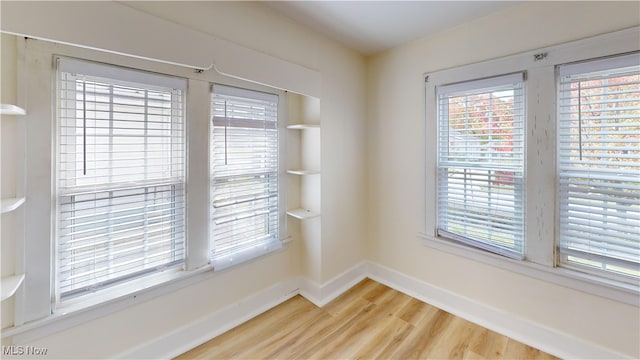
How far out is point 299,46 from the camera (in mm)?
2199

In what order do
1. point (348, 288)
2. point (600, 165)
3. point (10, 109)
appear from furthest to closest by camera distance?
point (348, 288) < point (600, 165) < point (10, 109)

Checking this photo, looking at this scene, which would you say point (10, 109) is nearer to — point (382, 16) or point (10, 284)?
point (10, 284)

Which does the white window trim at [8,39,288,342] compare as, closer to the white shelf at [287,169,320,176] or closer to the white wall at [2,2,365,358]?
the white wall at [2,2,365,358]

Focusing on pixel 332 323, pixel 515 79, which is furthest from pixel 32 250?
pixel 515 79

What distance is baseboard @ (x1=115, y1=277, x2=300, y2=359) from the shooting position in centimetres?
162

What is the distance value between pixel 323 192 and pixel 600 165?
6.53ft

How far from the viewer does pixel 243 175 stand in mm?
2078

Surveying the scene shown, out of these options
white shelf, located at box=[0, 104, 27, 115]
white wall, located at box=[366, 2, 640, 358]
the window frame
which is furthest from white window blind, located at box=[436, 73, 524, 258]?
white shelf, located at box=[0, 104, 27, 115]

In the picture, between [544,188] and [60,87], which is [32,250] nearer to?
[60,87]

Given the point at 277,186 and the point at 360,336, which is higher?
the point at 277,186

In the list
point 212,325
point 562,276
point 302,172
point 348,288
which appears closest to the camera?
point 562,276

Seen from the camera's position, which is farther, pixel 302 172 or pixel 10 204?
pixel 302 172

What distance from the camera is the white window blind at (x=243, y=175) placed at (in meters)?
1.93

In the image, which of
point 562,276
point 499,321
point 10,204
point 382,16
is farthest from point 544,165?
point 10,204
